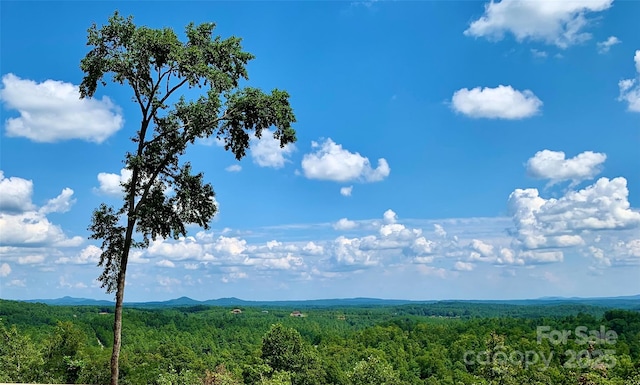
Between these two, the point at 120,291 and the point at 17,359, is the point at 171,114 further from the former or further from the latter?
the point at 17,359

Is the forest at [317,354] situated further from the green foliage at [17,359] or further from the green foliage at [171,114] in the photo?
the green foliage at [171,114]

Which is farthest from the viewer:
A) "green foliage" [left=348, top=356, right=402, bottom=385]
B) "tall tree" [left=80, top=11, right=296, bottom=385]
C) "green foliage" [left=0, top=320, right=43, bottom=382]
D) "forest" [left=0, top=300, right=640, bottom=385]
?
"green foliage" [left=348, top=356, right=402, bottom=385]

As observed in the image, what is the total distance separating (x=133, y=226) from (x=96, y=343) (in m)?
82.7

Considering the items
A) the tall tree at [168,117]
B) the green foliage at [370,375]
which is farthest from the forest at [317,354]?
the tall tree at [168,117]

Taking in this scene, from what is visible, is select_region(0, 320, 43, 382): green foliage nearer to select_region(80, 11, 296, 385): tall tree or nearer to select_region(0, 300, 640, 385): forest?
select_region(0, 300, 640, 385): forest

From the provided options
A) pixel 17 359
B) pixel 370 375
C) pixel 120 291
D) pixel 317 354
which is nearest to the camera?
pixel 120 291

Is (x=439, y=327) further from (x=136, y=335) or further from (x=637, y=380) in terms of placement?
(x=637, y=380)

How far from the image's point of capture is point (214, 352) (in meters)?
83.6

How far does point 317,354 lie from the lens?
181 feet

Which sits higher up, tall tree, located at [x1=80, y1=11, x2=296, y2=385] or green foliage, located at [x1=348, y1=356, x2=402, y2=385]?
tall tree, located at [x1=80, y1=11, x2=296, y2=385]

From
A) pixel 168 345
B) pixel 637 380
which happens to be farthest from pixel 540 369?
pixel 168 345

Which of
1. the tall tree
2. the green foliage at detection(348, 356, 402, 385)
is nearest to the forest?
the green foliage at detection(348, 356, 402, 385)

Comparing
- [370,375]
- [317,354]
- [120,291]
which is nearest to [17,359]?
[370,375]

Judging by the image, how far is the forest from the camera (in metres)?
32.0
